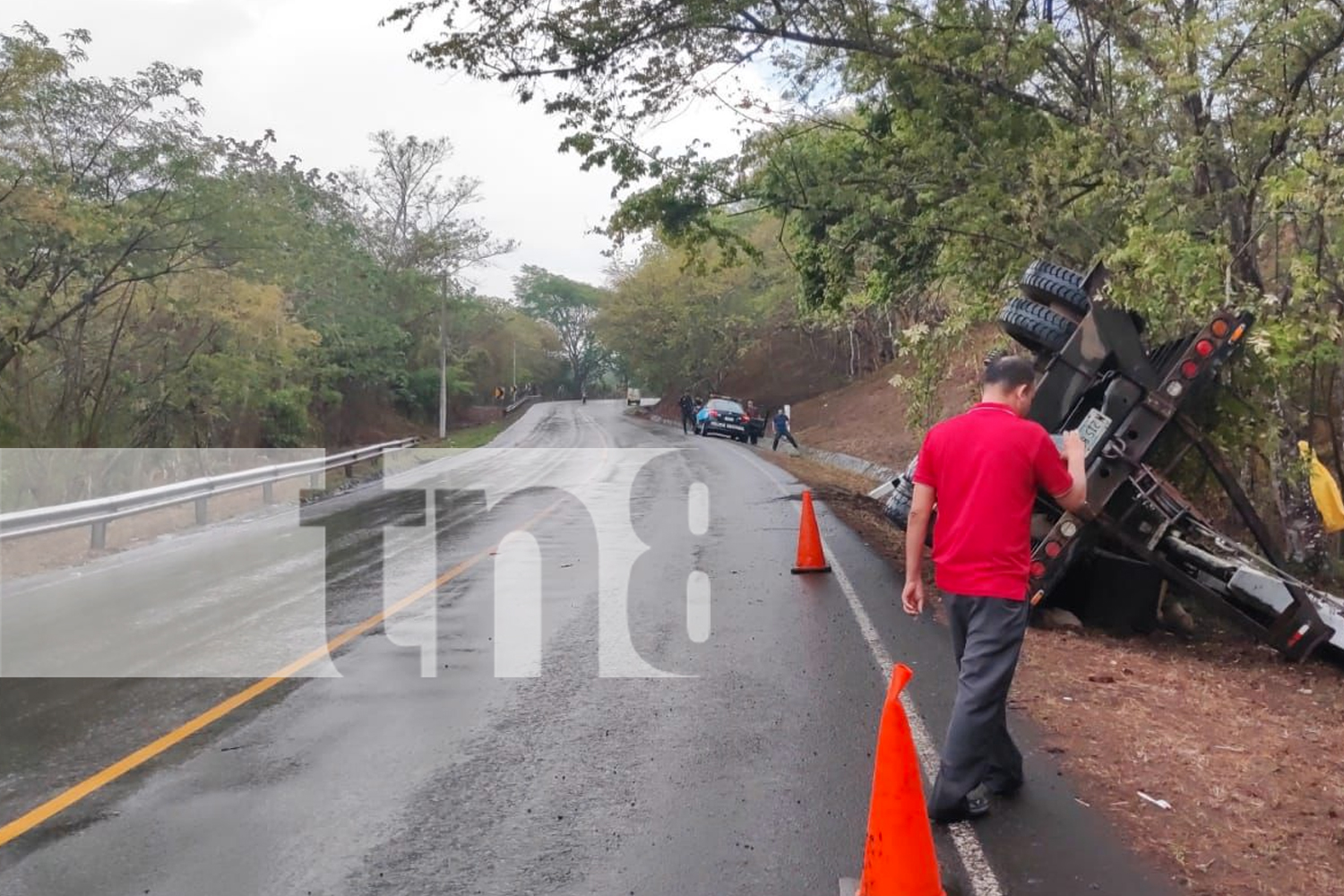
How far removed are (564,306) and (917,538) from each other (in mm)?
120855

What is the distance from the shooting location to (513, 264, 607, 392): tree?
401 feet

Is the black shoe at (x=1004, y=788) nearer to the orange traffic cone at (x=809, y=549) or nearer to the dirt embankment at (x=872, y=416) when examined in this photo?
the orange traffic cone at (x=809, y=549)

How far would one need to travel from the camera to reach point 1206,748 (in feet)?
19.8

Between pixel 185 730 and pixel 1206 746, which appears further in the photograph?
pixel 185 730

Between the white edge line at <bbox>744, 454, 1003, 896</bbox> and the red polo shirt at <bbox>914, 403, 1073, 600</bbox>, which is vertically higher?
the red polo shirt at <bbox>914, 403, 1073, 600</bbox>

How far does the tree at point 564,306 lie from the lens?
401 ft

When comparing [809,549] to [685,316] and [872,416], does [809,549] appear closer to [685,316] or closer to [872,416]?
[872,416]

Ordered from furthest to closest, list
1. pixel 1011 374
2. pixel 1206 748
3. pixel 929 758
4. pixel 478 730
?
pixel 478 730
pixel 1206 748
pixel 929 758
pixel 1011 374

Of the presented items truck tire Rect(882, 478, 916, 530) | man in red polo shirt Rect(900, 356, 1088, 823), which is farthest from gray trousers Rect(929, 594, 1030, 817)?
truck tire Rect(882, 478, 916, 530)

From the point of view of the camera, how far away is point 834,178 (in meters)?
13.2

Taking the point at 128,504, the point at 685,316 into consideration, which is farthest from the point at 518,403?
the point at 128,504

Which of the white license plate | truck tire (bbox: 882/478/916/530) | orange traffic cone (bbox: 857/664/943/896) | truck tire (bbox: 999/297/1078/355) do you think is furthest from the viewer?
truck tire (bbox: 882/478/916/530)

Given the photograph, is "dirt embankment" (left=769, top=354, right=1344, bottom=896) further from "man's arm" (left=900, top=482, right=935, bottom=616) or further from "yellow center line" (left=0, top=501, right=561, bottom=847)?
"yellow center line" (left=0, top=501, right=561, bottom=847)

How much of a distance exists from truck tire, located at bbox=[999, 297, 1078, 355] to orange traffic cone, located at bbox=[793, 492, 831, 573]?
313 cm
